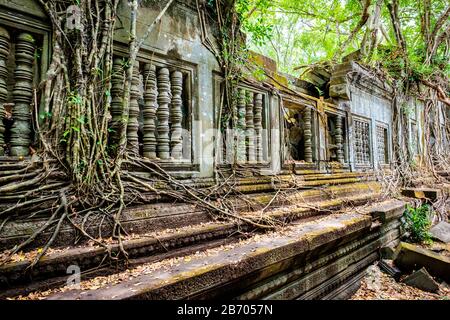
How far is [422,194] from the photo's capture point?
5.26 metres

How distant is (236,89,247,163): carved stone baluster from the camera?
3.07 m

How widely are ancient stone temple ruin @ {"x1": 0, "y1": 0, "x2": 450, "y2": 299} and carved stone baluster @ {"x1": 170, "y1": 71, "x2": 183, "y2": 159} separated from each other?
0.05 ft

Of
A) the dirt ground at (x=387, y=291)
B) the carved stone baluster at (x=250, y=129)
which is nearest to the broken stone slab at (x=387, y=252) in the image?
the dirt ground at (x=387, y=291)

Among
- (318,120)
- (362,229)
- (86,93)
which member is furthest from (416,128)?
(86,93)

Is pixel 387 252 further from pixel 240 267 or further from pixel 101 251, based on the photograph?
pixel 101 251

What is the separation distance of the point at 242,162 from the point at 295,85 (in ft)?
8.12

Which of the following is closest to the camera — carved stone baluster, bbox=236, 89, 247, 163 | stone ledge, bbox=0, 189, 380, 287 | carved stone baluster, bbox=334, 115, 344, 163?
stone ledge, bbox=0, 189, 380, 287

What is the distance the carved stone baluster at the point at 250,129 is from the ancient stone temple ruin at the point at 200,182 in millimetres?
18

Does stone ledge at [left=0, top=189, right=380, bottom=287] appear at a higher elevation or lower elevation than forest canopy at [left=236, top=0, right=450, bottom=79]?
lower

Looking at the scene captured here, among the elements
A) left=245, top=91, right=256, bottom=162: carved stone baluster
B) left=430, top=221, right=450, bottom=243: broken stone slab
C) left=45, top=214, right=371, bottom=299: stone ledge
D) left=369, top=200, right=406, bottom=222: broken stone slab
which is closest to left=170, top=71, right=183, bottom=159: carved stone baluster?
left=245, top=91, right=256, bottom=162: carved stone baluster

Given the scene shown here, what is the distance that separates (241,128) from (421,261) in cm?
285

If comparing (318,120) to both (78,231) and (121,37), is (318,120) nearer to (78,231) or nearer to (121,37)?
(121,37)

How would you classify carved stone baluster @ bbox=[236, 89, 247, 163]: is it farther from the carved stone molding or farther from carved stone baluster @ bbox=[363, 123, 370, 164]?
carved stone baluster @ bbox=[363, 123, 370, 164]

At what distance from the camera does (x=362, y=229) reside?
10.2ft
